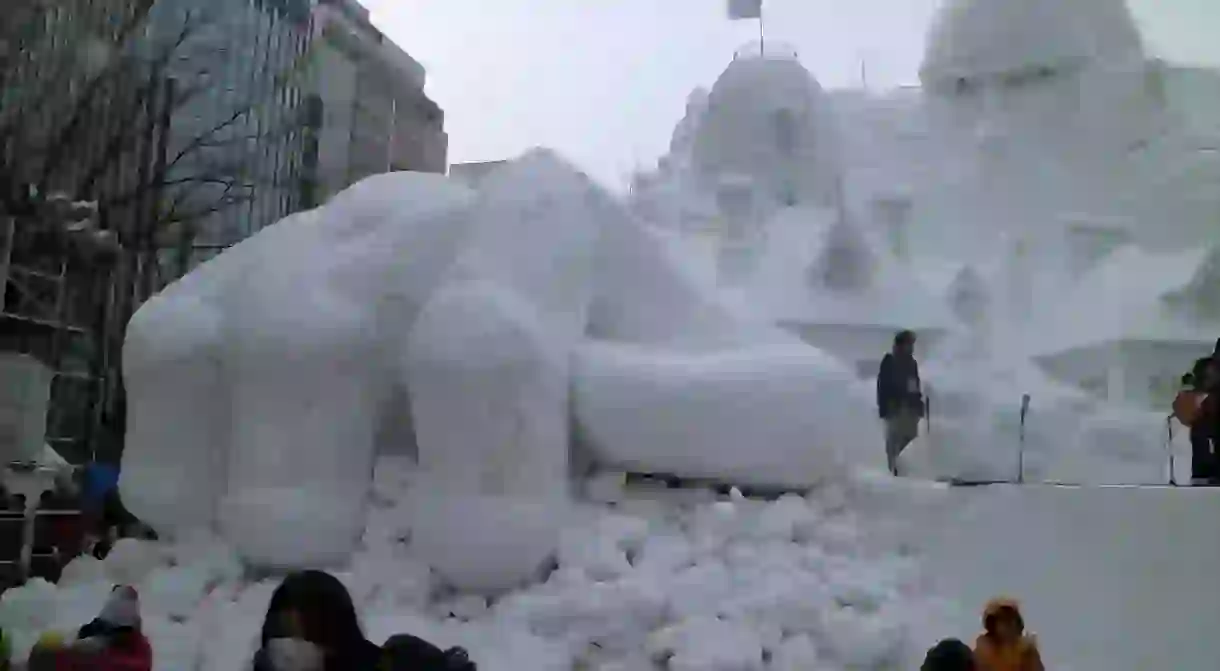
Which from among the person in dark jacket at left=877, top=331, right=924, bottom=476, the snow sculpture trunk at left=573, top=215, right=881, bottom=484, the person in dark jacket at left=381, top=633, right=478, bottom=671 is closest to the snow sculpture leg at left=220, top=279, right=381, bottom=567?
the snow sculpture trunk at left=573, top=215, right=881, bottom=484

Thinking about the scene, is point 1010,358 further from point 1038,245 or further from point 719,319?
point 719,319

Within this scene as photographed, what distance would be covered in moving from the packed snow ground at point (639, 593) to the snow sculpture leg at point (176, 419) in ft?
0.70

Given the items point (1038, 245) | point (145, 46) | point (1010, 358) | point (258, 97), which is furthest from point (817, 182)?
point (145, 46)

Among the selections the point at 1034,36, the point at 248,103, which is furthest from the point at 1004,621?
the point at 1034,36

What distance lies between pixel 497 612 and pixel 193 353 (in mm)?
2175

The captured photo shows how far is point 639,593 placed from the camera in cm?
457

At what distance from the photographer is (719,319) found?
6164 millimetres

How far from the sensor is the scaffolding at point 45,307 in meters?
11.5

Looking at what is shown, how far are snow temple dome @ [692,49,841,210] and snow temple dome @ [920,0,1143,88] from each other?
3.32m

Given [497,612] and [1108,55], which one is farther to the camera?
[1108,55]

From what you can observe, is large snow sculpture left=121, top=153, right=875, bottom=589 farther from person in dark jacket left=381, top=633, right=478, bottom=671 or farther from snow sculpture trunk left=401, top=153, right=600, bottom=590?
person in dark jacket left=381, top=633, right=478, bottom=671

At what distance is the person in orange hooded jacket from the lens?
374 centimetres

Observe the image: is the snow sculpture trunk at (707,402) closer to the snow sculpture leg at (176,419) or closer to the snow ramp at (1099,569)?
the snow ramp at (1099,569)

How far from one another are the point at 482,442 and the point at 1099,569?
2.73m
